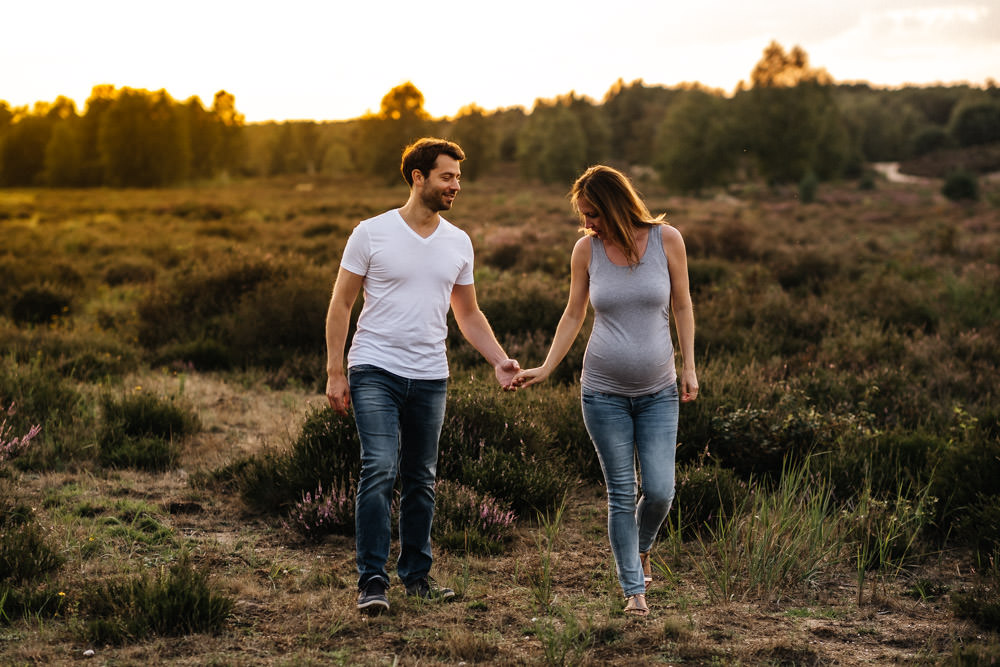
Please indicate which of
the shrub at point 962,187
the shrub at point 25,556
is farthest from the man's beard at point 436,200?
the shrub at point 962,187

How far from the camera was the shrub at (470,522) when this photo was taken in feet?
15.5

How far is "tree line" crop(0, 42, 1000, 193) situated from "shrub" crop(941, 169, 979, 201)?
6.85m

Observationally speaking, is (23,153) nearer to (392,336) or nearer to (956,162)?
(956,162)

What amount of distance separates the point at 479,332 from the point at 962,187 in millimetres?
39519

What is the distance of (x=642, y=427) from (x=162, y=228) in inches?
999

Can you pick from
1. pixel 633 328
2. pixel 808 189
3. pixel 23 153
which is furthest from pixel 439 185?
pixel 23 153

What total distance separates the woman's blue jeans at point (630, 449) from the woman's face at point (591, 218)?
29.0 inches

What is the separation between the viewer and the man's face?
3.70 meters

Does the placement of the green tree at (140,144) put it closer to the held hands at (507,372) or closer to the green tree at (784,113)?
the green tree at (784,113)

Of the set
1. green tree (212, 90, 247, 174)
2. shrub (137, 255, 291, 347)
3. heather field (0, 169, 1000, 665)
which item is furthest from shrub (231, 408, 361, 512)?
green tree (212, 90, 247, 174)

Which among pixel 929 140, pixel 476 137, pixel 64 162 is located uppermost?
pixel 929 140

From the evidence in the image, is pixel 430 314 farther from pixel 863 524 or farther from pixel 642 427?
pixel 863 524

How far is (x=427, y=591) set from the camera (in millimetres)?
3961

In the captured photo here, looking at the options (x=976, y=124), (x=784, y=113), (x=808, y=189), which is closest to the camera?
(x=808, y=189)
